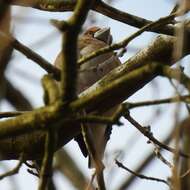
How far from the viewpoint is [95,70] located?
3.08 meters

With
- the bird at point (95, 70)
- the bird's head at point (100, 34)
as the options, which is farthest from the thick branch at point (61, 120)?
the bird's head at point (100, 34)

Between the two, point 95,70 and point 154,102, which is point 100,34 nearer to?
point 95,70

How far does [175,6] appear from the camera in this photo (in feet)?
9.31

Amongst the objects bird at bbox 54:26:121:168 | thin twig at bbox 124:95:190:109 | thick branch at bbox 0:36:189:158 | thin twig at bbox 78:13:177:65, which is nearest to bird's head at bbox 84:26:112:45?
bird at bbox 54:26:121:168

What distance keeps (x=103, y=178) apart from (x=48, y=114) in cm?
51

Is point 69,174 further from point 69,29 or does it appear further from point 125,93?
point 69,29

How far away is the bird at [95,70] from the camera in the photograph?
3.21 m

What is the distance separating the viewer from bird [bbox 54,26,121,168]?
3.21 m

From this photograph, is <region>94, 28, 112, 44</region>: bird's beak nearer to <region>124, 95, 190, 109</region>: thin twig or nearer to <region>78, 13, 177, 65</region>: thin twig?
<region>78, 13, 177, 65</region>: thin twig

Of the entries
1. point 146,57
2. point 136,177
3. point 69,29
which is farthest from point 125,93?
point 69,29

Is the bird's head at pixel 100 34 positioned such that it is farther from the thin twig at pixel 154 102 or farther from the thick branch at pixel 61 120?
the thin twig at pixel 154 102

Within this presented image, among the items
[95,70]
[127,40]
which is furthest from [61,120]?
[95,70]

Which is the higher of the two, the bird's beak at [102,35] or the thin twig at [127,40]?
the thin twig at [127,40]

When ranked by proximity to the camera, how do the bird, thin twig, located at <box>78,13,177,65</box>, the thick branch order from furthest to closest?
the bird → thin twig, located at <box>78,13,177,65</box> → the thick branch
